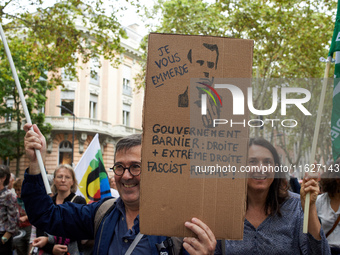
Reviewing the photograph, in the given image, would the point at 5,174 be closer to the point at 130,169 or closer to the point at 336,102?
the point at 130,169

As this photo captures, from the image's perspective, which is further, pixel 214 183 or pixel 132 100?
pixel 132 100

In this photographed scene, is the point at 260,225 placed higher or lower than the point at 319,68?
lower

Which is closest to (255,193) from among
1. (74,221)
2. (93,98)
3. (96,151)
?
(74,221)

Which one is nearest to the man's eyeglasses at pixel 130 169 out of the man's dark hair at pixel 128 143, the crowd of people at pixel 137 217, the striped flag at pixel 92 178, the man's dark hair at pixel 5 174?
the crowd of people at pixel 137 217

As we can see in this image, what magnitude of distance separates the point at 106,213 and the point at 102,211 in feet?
0.13

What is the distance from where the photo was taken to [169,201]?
1.84 meters

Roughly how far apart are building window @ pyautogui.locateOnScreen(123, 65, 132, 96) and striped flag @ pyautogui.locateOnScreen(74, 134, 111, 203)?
27.3 m

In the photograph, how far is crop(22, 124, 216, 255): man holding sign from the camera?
83.7 inches

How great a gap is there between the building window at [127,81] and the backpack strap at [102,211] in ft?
101

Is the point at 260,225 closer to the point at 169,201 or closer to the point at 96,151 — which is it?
the point at 169,201

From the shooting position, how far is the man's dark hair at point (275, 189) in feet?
8.83

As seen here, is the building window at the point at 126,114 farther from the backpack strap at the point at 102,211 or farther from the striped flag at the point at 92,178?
the backpack strap at the point at 102,211

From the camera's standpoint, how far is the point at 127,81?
33500 millimetres

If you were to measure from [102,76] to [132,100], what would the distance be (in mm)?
3716
